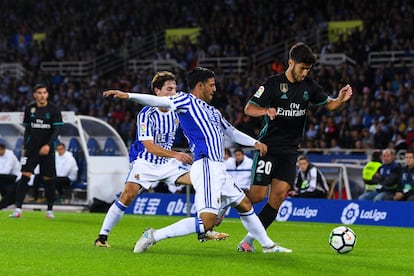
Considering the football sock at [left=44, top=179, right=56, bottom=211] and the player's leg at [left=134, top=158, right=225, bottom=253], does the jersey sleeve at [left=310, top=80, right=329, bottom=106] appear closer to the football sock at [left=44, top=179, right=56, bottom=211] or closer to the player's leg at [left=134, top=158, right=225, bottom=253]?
the player's leg at [left=134, top=158, right=225, bottom=253]

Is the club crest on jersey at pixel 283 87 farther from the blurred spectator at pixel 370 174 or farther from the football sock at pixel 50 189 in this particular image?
the blurred spectator at pixel 370 174

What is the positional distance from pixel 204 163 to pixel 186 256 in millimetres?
988

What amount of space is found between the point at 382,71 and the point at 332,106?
18.6m

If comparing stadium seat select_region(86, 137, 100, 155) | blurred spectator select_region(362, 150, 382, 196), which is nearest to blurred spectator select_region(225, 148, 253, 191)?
blurred spectator select_region(362, 150, 382, 196)

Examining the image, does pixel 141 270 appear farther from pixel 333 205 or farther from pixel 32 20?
pixel 32 20

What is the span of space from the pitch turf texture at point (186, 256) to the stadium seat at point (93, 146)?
25.7 ft

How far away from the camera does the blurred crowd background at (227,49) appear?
27719 millimetres

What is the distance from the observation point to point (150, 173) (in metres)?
12.0

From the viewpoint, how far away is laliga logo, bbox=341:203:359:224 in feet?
63.1

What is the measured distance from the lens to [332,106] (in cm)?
1149

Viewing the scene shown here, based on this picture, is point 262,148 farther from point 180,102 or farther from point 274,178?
point 274,178

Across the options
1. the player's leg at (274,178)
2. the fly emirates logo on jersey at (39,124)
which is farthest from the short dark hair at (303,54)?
the fly emirates logo on jersey at (39,124)

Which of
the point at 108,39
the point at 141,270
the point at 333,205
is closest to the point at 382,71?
the point at 333,205

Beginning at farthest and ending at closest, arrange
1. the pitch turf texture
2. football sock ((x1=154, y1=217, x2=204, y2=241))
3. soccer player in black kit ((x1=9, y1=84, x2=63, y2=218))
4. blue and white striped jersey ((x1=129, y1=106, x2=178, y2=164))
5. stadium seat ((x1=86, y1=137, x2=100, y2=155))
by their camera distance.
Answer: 1. stadium seat ((x1=86, y1=137, x2=100, y2=155))
2. soccer player in black kit ((x1=9, y1=84, x2=63, y2=218))
3. blue and white striped jersey ((x1=129, y1=106, x2=178, y2=164))
4. football sock ((x1=154, y1=217, x2=204, y2=241))
5. the pitch turf texture
